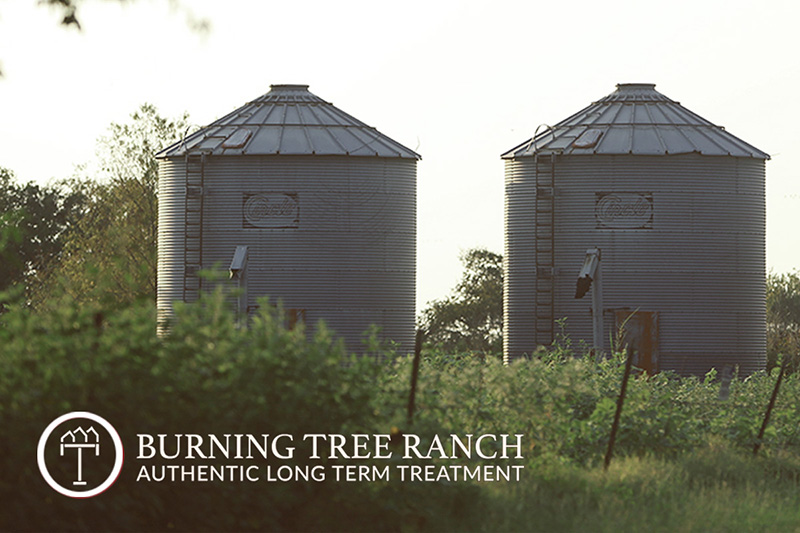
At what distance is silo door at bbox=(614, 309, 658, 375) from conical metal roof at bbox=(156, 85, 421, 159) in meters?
6.27

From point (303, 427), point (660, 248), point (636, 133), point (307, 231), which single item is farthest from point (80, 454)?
point (636, 133)

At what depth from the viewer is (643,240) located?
1130 inches

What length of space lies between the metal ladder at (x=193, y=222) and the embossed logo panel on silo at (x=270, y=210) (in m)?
1.08

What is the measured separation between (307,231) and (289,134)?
7.81ft

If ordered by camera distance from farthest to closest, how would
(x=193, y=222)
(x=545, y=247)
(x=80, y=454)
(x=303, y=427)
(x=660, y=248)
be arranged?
(x=193, y=222)
(x=545, y=247)
(x=660, y=248)
(x=303, y=427)
(x=80, y=454)

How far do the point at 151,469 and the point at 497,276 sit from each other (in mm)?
45701

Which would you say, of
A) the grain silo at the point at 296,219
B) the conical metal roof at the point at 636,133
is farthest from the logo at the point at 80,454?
the conical metal roof at the point at 636,133

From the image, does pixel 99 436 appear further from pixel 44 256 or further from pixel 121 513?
pixel 44 256

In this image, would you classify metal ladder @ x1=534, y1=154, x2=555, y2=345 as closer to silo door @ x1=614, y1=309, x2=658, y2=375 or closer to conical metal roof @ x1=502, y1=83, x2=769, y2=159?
conical metal roof @ x1=502, y1=83, x2=769, y2=159

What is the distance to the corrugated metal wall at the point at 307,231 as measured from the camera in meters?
29.3

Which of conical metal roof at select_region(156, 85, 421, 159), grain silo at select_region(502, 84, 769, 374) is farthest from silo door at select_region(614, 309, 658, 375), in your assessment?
conical metal roof at select_region(156, 85, 421, 159)

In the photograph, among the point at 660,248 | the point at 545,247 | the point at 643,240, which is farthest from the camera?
the point at 545,247

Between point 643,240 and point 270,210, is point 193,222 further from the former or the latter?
point 643,240

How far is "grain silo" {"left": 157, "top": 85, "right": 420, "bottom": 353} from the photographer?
2930cm
